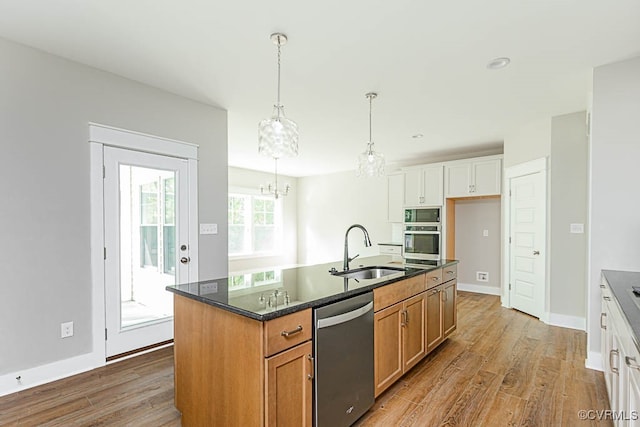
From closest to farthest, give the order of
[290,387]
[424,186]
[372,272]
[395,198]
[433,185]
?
[290,387]
[372,272]
[433,185]
[424,186]
[395,198]

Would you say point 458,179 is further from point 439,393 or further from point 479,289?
point 439,393

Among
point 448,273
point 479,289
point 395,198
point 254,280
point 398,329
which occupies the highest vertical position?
point 395,198

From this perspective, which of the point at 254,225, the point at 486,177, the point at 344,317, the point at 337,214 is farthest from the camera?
the point at 337,214

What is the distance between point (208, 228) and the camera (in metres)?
3.62

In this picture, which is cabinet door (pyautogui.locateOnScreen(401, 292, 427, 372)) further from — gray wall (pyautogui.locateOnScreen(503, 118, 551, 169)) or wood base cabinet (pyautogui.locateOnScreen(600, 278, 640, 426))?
gray wall (pyautogui.locateOnScreen(503, 118, 551, 169))

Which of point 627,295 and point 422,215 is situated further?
point 422,215

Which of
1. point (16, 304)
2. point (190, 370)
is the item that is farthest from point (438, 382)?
point (16, 304)

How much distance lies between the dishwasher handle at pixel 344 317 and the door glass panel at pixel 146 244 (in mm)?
2264

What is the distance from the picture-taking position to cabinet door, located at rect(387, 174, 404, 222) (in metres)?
6.30

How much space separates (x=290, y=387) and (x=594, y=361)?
2.76m

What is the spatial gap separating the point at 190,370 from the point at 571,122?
470 centimetres

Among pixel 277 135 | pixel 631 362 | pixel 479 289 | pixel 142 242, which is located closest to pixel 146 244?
pixel 142 242

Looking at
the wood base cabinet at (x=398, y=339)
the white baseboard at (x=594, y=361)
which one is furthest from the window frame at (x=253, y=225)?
the white baseboard at (x=594, y=361)

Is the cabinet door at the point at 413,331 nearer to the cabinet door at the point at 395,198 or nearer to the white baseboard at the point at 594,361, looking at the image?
the white baseboard at the point at 594,361
